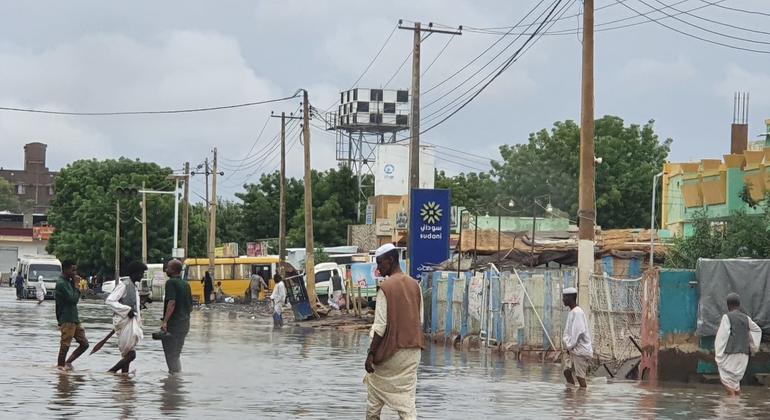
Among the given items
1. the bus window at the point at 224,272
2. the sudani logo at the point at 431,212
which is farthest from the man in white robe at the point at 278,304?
the bus window at the point at 224,272

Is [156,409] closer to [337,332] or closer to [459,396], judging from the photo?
[459,396]

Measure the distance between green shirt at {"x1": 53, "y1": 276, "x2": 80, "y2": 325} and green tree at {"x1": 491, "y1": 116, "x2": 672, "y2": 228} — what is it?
56034mm

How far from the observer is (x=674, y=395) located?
19859mm

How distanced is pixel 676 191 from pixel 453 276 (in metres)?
19.1

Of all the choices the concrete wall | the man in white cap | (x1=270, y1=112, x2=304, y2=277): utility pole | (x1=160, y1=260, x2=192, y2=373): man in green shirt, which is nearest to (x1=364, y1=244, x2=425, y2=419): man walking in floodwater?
(x1=160, y1=260, x2=192, y2=373): man in green shirt

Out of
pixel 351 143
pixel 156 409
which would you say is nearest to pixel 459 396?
pixel 156 409

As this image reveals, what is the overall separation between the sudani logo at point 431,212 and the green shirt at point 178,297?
20.2 meters

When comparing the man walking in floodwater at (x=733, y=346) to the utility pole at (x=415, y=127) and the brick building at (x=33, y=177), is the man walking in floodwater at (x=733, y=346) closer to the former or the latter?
the utility pole at (x=415, y=127)

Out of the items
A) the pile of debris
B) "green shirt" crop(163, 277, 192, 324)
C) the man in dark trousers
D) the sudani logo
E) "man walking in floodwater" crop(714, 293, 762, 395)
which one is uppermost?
the sudani logo

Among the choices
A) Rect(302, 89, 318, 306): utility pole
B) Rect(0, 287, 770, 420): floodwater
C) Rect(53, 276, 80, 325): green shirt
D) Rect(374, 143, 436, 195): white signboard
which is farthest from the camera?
Rect(374, 143, 436, 195): white signboard

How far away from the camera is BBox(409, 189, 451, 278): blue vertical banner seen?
39.3m

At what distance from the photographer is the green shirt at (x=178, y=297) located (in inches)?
763

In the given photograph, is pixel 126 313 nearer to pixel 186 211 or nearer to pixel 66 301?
pixel 66 301

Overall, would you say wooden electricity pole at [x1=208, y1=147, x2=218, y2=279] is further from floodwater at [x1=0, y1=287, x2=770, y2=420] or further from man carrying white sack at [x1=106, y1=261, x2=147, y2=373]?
man carrying white sack at [x1=106, y1=261, x2=147, y2=373]
